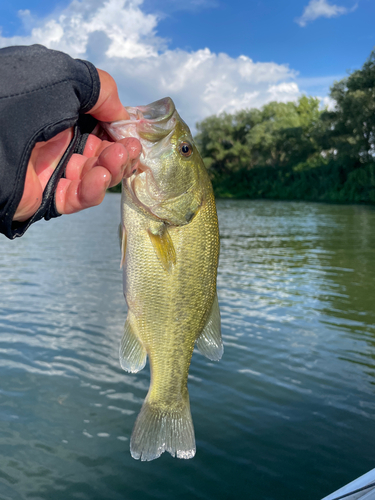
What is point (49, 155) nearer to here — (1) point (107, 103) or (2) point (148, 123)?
(1) point (107, 103)

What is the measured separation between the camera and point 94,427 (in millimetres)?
6184

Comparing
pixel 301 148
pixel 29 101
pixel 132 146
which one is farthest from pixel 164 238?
pixel 301 148

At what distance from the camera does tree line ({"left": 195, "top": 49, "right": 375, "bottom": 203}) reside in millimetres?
47125

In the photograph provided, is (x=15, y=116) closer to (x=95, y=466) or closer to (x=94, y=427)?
(x=95, y=466)

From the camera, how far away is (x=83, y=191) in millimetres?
2238

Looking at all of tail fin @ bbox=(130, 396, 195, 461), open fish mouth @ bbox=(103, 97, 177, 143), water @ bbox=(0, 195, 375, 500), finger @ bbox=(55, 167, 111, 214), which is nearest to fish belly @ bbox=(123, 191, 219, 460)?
tail fin @ bbox=(130, 396, 195, 461)

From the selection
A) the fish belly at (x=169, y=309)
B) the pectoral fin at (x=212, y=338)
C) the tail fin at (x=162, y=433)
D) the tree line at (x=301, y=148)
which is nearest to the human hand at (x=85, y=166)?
the fish belly at (x=169, y=309)

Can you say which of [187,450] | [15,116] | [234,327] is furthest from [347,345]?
[15,116]

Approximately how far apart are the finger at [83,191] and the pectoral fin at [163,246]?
0.33 m

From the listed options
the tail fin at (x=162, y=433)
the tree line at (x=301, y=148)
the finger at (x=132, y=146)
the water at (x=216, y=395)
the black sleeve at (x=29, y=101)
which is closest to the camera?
the black sleeve at (x=29, y=101)

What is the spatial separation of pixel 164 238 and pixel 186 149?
0.51m

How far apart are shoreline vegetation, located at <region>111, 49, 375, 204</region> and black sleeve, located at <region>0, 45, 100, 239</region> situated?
155 ft

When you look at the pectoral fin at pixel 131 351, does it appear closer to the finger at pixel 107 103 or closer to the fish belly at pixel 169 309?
the fish belly at pixel 169 309

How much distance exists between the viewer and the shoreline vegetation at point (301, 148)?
155 feet
